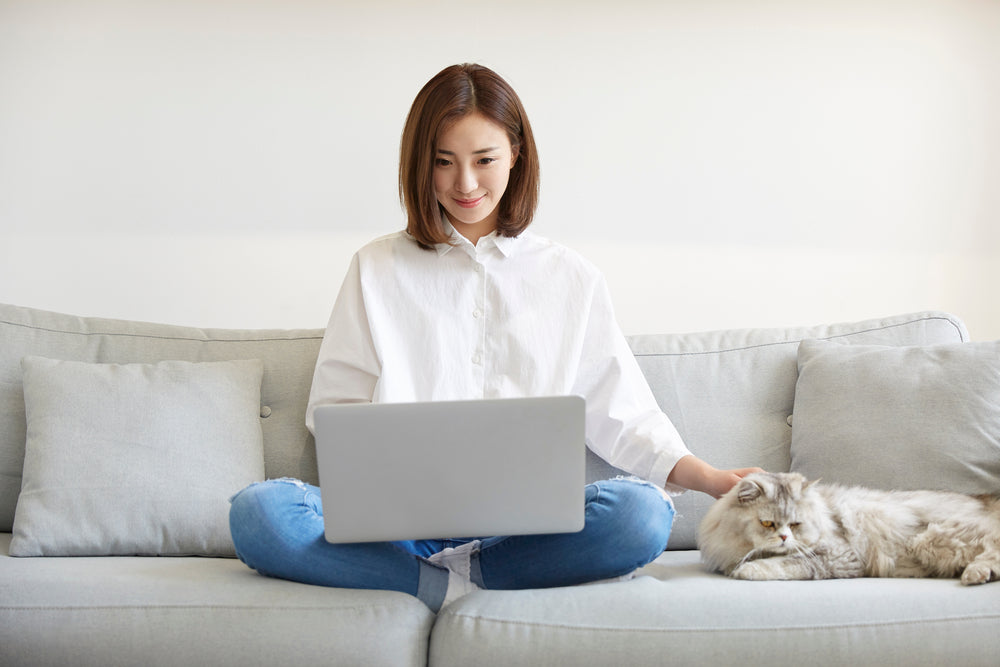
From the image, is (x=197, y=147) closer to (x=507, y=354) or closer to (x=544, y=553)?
(x=507, y=354)

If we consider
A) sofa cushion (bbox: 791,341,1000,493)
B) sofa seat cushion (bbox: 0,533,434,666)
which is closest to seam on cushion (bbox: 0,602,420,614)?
sofa seat cushion (bbox: 0,533,434,666)

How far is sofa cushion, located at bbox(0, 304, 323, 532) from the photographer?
2049 millimetres

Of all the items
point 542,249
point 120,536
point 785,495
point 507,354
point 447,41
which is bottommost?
point 120,536

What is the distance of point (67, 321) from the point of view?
2.15 m

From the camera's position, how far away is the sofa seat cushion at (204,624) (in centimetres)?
131

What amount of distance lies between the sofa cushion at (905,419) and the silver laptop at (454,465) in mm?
845

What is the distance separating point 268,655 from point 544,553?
0.46 m

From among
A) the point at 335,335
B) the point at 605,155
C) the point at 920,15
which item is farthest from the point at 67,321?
the point at 920,15

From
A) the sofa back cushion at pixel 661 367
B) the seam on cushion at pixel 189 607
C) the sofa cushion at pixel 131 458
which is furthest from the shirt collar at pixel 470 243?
the seam on cushion at pixel 189 607

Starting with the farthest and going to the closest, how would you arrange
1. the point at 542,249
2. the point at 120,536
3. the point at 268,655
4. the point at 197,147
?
the point at 197,147 → the point at 542,249 → the point at 120,536 → the point at 268,655

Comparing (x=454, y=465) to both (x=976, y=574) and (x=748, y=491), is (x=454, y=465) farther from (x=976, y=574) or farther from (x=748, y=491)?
(x=976, y=574)

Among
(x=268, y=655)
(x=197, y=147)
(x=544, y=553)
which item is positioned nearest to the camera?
(x=268, y=655)

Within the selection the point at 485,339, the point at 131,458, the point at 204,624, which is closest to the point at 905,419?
the point at 485,339

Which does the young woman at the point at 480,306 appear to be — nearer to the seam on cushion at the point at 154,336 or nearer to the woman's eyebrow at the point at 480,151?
the woman's eyebrow at the point at 480,151
